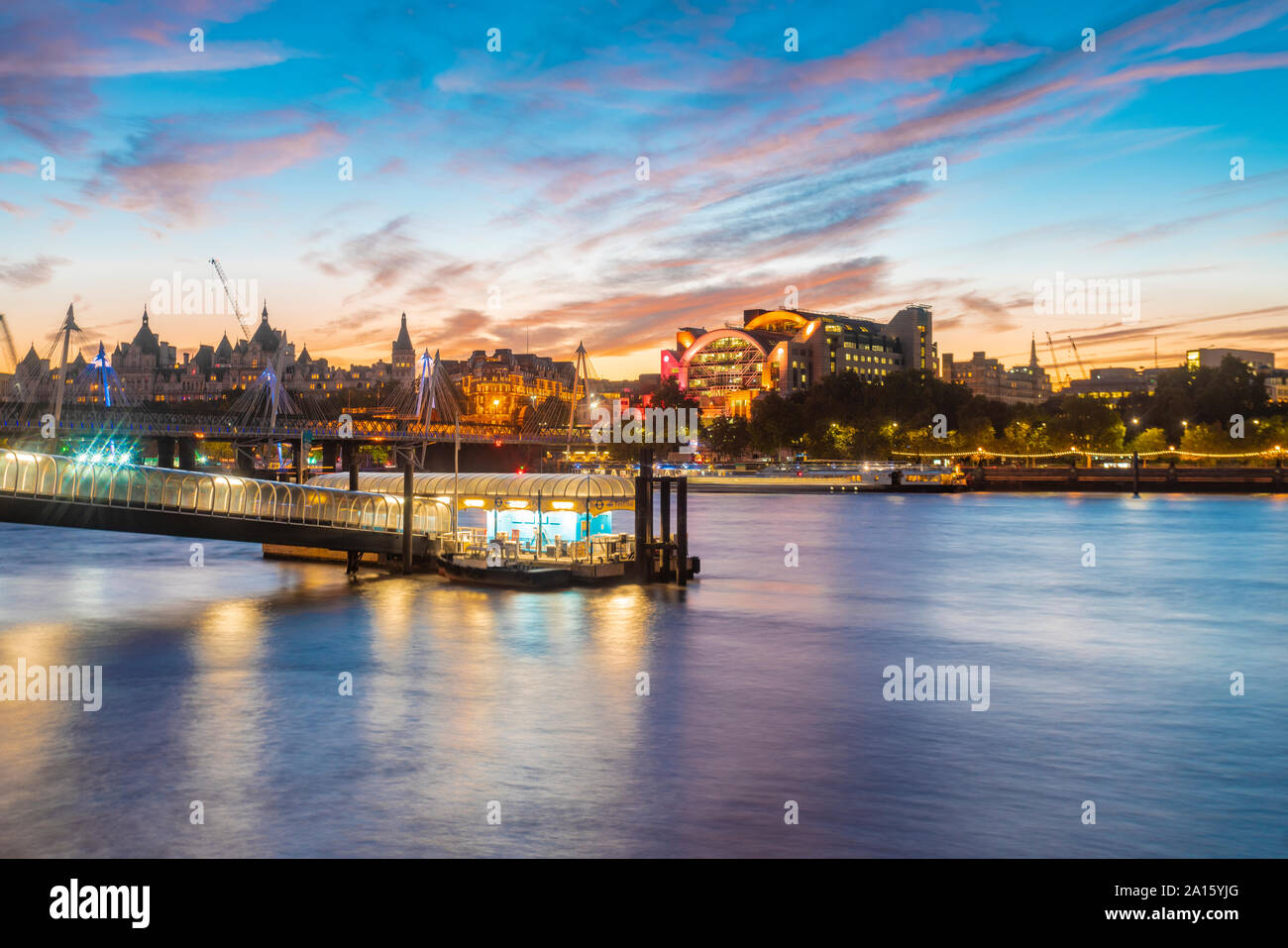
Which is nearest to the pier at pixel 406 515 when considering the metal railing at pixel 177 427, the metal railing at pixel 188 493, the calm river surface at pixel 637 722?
the metal railing at pixel 188 493

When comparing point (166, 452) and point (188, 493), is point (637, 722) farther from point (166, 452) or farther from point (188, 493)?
point (166, 452)

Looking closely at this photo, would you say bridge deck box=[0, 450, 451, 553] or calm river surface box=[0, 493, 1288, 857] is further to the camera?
bridge deck box=[0, 450, 451, 553]

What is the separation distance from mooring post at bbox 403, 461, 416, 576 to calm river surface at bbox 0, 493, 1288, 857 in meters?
1.02

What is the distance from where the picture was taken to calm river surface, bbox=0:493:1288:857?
18.0 meters

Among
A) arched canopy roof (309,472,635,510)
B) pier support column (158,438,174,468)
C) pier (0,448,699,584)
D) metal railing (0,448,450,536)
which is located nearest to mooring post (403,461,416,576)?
pier (0,448,699,584)

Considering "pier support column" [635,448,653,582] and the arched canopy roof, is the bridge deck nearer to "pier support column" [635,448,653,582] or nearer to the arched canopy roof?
the arched canopy roof

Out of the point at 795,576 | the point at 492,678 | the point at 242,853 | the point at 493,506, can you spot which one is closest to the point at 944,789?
the point at 242,853

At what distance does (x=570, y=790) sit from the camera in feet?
66.2

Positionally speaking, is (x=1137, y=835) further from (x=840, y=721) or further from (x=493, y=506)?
(x=493, y=506)

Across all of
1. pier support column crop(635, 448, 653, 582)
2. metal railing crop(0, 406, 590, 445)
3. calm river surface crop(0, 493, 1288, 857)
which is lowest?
calm river surface crop(0, 493, 1288, 857)

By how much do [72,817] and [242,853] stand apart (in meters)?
4.12

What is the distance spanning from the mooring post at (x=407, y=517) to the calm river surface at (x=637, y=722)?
3.36 feet

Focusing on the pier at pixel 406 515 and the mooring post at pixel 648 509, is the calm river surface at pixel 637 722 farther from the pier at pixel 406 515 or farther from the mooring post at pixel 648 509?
the mooring post at pixel 648 509

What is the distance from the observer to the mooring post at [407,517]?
51250 mm
